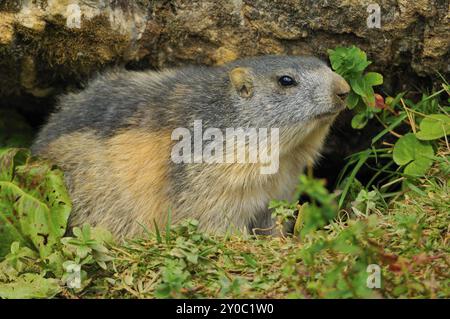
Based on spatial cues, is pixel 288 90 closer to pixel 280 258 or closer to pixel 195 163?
pixel 195 163

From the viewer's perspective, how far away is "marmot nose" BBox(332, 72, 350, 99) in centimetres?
687

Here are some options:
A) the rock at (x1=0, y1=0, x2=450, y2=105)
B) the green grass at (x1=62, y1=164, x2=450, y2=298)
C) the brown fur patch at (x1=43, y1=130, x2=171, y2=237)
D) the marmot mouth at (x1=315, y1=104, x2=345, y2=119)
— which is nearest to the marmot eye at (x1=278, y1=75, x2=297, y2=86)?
the marmot mouth at (x1=315, y1=104, x2=345, y2=119)

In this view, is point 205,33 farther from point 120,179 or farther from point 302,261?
point 302,261

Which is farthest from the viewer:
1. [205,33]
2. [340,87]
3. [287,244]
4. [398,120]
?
[205,33]

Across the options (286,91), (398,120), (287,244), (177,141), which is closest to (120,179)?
(177,141)

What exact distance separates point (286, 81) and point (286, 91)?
0.32 ft

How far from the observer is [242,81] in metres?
7.06

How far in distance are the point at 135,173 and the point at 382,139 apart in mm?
3268

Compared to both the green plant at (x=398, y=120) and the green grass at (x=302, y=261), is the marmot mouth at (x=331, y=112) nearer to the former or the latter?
the green plant at (x=398, y=120)

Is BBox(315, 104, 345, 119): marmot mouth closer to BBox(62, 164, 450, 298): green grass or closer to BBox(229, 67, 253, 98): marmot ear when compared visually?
BBox(229, 67, 253, 98): marmot ear

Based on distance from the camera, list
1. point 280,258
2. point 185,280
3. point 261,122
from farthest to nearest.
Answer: point 261,122
point 280,258
point 185,280

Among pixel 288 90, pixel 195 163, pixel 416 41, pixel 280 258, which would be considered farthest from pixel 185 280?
pixel 416 41

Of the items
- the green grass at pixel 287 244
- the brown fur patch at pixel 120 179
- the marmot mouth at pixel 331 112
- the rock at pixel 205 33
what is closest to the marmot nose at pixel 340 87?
the marmot mouth at pixel 331 112

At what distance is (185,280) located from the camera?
5.57 m
